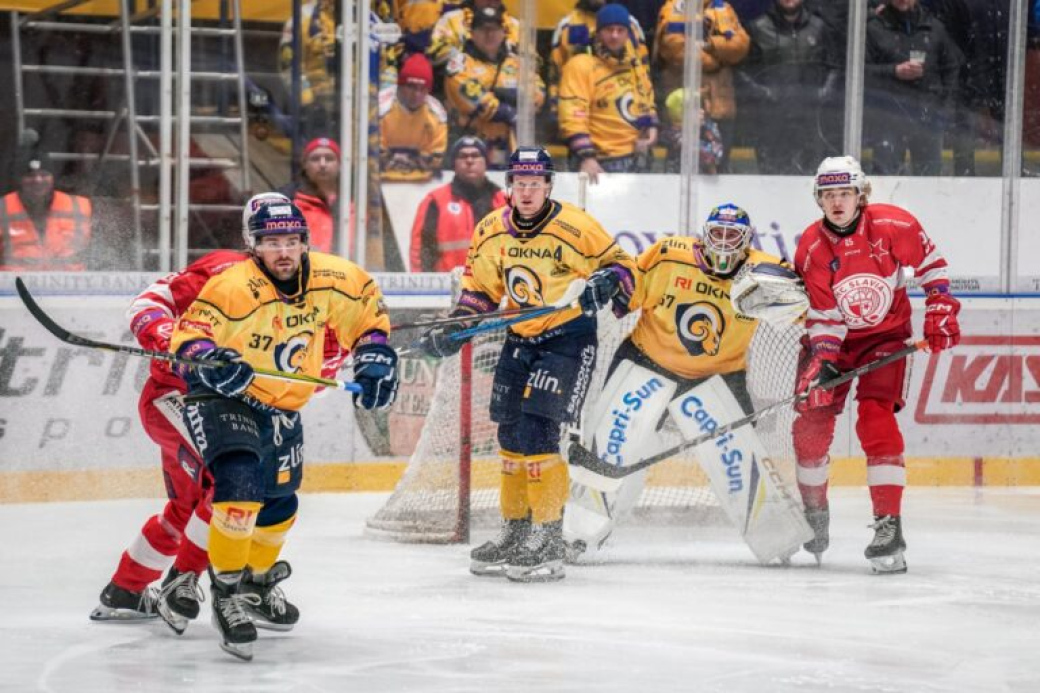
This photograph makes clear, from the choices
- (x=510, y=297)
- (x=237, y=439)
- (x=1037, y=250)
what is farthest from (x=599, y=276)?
(x=1037, y=250)

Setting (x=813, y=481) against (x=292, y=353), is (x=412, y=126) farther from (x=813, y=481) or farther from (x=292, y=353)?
(x=292, y=353)

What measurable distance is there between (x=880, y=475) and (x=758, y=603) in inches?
28.3

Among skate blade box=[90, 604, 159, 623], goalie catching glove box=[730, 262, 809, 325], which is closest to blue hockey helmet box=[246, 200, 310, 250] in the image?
skate blade box=[90, 604, 159, 623]

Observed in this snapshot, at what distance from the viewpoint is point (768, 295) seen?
523 cm

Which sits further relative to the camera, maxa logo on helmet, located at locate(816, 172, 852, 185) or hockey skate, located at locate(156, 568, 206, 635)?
maxa logo on helmet, located at locate(816, 172, 852, 185)

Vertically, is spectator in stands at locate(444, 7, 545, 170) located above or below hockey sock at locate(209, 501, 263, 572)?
above

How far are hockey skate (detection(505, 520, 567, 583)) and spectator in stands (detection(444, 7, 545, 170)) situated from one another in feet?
8.10

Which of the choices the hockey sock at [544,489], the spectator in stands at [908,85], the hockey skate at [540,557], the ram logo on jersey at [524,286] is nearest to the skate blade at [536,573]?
the hockey skate at [540,557]

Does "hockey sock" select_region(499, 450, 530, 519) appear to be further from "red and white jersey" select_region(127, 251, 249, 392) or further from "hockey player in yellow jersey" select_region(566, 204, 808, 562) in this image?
"red and white jersey" select_region(127, 251, 249, 392)

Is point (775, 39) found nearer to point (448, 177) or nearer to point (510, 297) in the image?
point (448, 177)

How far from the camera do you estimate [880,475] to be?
17.3 ft

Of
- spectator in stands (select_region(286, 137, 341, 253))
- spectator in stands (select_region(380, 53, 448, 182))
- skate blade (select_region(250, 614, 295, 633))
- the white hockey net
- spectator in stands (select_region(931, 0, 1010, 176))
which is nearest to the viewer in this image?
skate blade (select_region(250, 614, 295, 633))

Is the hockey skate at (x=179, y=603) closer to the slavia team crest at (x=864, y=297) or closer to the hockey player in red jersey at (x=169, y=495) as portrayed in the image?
the hockey player in red jersey at (x=169, y=495)

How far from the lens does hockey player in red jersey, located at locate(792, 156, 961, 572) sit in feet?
17.2
